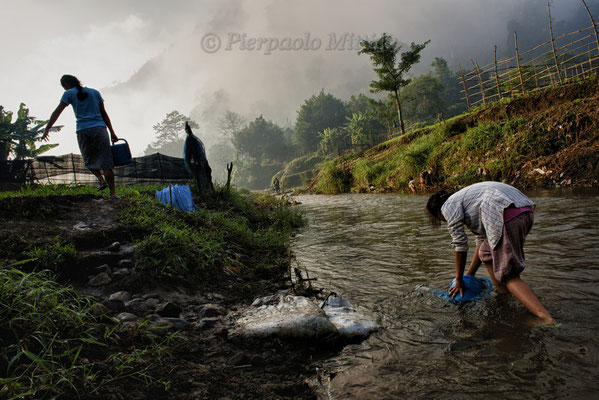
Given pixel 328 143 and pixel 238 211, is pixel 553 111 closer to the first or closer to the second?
pixel 238 211

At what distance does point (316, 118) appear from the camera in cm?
6294

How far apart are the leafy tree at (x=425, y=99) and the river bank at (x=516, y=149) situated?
Answer: 38.6 m

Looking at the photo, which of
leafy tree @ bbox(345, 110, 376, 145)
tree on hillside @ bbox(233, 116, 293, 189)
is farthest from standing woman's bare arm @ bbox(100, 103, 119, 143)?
tree on hillside @ bbox(233, 116, 293, 189)

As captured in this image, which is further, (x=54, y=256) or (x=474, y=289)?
(x=474, y=289)

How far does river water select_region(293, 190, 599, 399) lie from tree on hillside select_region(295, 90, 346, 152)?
193 feet

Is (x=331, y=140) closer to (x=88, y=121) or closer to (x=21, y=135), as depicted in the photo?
(x=21, y=135)

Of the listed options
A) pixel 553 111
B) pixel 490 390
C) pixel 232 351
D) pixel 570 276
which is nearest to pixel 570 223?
pixel 570 276

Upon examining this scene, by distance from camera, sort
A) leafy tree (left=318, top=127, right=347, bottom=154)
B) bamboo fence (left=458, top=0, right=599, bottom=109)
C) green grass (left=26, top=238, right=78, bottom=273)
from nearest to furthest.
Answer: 1. green grass (left=26, top=238, right=78, bottom=273)
2. bamboo fence (left=458, top=0, right=599, bottom=109)
3. leafy tree (left=318, top=127, right=347, bottom=154)

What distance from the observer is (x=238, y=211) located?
303 inches

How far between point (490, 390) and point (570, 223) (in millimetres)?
4664

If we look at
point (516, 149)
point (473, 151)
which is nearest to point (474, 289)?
point (516, 149)

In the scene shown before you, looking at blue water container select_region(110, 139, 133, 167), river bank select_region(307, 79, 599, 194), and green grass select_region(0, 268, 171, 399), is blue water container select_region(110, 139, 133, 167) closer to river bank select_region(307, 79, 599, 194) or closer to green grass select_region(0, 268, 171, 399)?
green grass select_region(0, 268, 171, 399)

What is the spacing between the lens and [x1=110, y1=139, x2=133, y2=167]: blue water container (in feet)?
15.9

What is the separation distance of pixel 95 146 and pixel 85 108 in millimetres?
575
